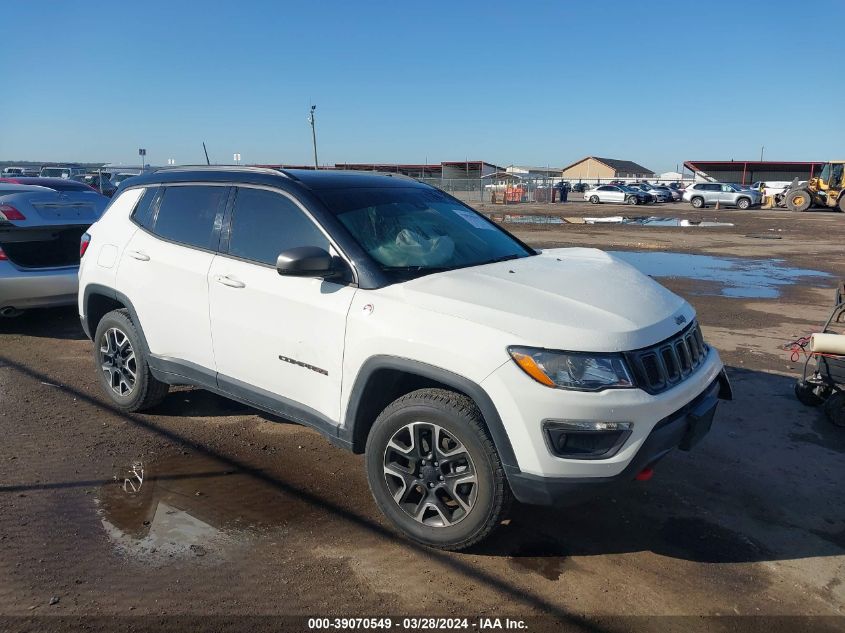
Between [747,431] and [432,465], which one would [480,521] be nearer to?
[432,465]

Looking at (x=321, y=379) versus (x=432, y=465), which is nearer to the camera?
(x=432, y=465)

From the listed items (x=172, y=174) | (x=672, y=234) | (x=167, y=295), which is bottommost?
(x=672, y=234)

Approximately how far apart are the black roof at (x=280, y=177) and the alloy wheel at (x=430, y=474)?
1.63 metres

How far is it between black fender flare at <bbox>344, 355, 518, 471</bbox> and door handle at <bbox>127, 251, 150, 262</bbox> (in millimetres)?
2097

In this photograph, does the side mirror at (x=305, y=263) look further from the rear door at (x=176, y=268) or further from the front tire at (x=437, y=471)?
the rear door at (x=176, y=268)

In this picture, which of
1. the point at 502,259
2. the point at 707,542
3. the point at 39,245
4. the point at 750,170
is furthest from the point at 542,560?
the point at 750,170

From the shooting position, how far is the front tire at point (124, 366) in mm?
4836

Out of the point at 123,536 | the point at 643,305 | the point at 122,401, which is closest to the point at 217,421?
the point at 122,401

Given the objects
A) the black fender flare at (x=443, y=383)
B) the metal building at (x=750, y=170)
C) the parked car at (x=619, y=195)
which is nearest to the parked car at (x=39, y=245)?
the black fender flare at (x=443, y=383)

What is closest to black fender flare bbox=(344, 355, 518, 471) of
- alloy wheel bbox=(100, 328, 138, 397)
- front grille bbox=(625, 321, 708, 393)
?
front grille bbox=(625, 321, 708, 393)

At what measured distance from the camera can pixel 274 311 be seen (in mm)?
3750

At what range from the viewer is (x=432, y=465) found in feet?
10.7

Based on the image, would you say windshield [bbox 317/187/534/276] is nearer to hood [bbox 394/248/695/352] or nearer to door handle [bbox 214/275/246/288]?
hood [bbox 394/248/695/352]

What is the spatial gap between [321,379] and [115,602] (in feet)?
4.56
